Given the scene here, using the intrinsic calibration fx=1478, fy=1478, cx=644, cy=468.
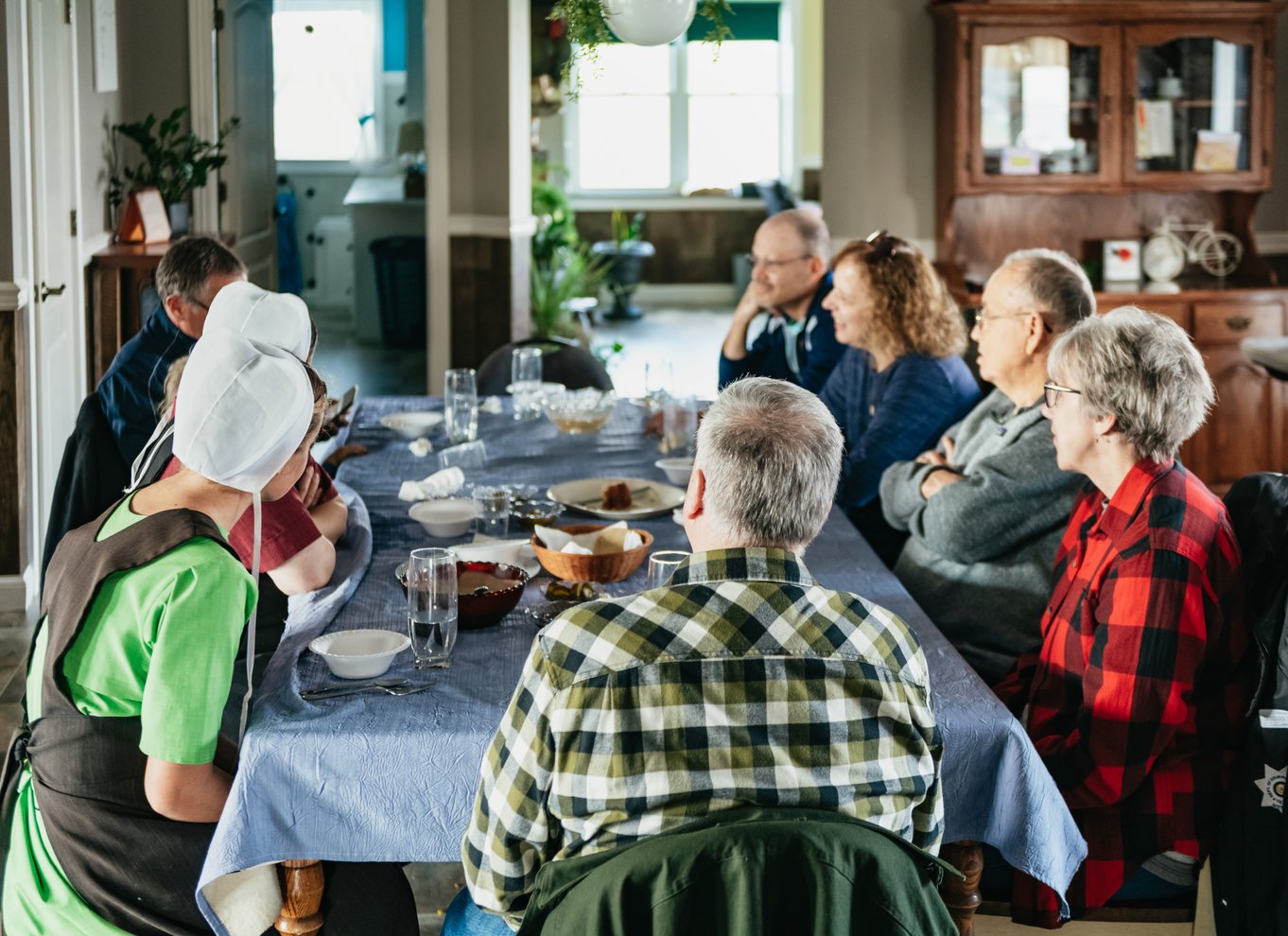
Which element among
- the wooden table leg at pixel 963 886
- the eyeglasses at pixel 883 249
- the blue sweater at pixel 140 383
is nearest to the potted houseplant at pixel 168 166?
the blue sweater at pixel 140 383

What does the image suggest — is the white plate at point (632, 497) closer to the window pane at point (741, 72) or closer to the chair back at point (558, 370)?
the chair back at point (558, 370)

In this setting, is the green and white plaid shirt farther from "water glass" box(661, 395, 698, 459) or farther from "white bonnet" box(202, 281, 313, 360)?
"water glass" box(661, 395, 698, 459)

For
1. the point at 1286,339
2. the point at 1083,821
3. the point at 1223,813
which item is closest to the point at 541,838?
the point at 1083,821

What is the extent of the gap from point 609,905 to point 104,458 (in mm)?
2190

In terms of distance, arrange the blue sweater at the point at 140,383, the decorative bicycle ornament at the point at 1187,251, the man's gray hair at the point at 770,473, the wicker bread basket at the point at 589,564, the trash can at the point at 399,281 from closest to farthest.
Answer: the man's gray hair at the point at 770,473 < the wicker bread basket at the point at 589,564 < the blue sweater at the point at 140,383 < the decorative bicycle ornament at the point at 1187,251 < the trash can at the point at 399,281

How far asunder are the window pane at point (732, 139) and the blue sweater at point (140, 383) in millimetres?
10079

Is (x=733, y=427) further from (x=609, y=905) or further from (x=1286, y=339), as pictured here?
(x=1286, y=339)

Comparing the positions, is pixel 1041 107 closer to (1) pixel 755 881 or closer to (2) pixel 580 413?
(2) pixel 580 413

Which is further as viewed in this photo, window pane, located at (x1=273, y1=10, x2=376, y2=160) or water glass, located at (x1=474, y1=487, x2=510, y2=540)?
window pane, located at (x1=273, y1=10, x2=376, y2=160)

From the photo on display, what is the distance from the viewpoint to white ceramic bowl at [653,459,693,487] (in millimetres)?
3180

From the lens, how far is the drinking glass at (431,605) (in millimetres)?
1991

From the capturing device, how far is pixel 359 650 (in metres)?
2.05

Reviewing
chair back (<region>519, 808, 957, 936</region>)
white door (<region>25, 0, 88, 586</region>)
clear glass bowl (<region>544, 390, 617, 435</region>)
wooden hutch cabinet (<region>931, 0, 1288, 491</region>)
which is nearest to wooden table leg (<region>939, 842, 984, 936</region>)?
chair back (<region>519, 808, 957, 936</region>)

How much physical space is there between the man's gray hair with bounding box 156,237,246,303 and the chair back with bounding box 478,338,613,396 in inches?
44.5
